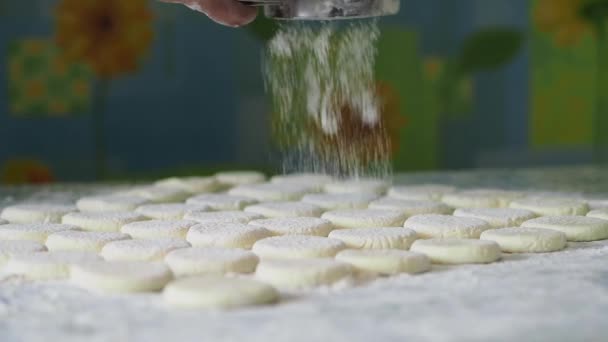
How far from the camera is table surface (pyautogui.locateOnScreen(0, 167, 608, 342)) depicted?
74 centimetres

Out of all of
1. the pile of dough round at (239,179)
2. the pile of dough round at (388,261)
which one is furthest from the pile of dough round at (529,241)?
the pile of dough round at (239,179)

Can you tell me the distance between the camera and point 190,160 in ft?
7.77

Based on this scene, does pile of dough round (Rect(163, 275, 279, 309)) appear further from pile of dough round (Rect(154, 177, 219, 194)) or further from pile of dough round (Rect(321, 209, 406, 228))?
pile of dough round (Rect(154, 177, 219, 194))

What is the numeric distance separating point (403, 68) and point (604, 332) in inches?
69.9

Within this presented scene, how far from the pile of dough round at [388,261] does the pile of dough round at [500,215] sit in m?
0.27

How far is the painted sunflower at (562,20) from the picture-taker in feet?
8.30

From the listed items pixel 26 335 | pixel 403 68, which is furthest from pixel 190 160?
pixel 26 335

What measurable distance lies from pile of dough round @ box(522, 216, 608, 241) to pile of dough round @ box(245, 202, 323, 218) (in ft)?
1.08

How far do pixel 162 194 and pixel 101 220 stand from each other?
0.28m

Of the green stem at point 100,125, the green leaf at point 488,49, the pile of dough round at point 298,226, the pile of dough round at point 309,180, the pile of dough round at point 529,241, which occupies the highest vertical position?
the green leaf at point 488,49

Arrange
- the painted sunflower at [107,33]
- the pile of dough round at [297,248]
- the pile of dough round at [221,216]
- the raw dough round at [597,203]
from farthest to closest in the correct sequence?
the painted sunflower at [107,33]
the raw dough round at [597,203]
the pile of dough round at [221,216]
the pile of dough round at [297,248]

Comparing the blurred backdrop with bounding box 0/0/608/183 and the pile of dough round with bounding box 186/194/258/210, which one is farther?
the blurred backdrop with bounding box 0/0/608/183

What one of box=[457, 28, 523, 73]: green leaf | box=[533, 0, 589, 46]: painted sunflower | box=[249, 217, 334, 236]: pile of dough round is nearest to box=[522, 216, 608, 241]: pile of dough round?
box=[249, 217, 334, 236]: pile of dough round

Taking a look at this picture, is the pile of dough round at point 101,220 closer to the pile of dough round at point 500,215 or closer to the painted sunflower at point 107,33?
the pile of dough round at point 500,215
